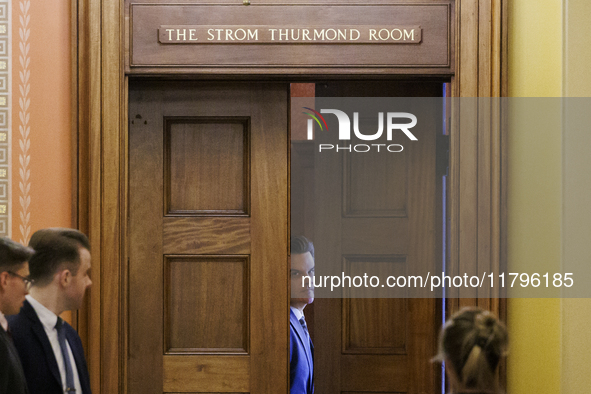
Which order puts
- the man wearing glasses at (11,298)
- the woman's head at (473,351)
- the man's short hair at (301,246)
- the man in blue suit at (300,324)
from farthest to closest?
1. the man's short hair at (301,246)
2. the man in blue suit at (300,324)
3. the man wearing glasses at (11,298)
4. the woman's head at (473,351)

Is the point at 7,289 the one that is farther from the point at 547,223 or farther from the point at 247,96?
the point at 547,223

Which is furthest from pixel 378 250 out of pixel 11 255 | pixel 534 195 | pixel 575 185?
pixel 11 255

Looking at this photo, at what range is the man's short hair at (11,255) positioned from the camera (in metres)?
1.53

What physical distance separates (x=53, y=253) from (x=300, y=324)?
157 cm

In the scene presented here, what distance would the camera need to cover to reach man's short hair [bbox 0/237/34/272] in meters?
1.53

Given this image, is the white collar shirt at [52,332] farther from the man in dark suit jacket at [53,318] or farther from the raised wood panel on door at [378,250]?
the raised wood panel on door at [378,250]

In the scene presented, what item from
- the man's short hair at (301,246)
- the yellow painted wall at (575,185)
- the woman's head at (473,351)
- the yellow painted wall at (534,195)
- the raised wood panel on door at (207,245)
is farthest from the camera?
the man's short hair at (301,246)

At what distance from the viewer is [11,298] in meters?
1.52

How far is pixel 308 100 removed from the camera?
14.0 ft

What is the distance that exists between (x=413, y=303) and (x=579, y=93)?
1314 millimetres

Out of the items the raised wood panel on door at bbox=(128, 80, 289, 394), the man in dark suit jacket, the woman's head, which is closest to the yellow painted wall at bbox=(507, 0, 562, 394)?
the woman's head

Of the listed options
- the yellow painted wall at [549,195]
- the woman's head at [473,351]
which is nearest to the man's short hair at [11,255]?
the woman's head at [473,351]

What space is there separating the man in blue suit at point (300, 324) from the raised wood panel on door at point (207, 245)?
0.22m

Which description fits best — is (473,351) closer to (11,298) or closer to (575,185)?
(575,185)
